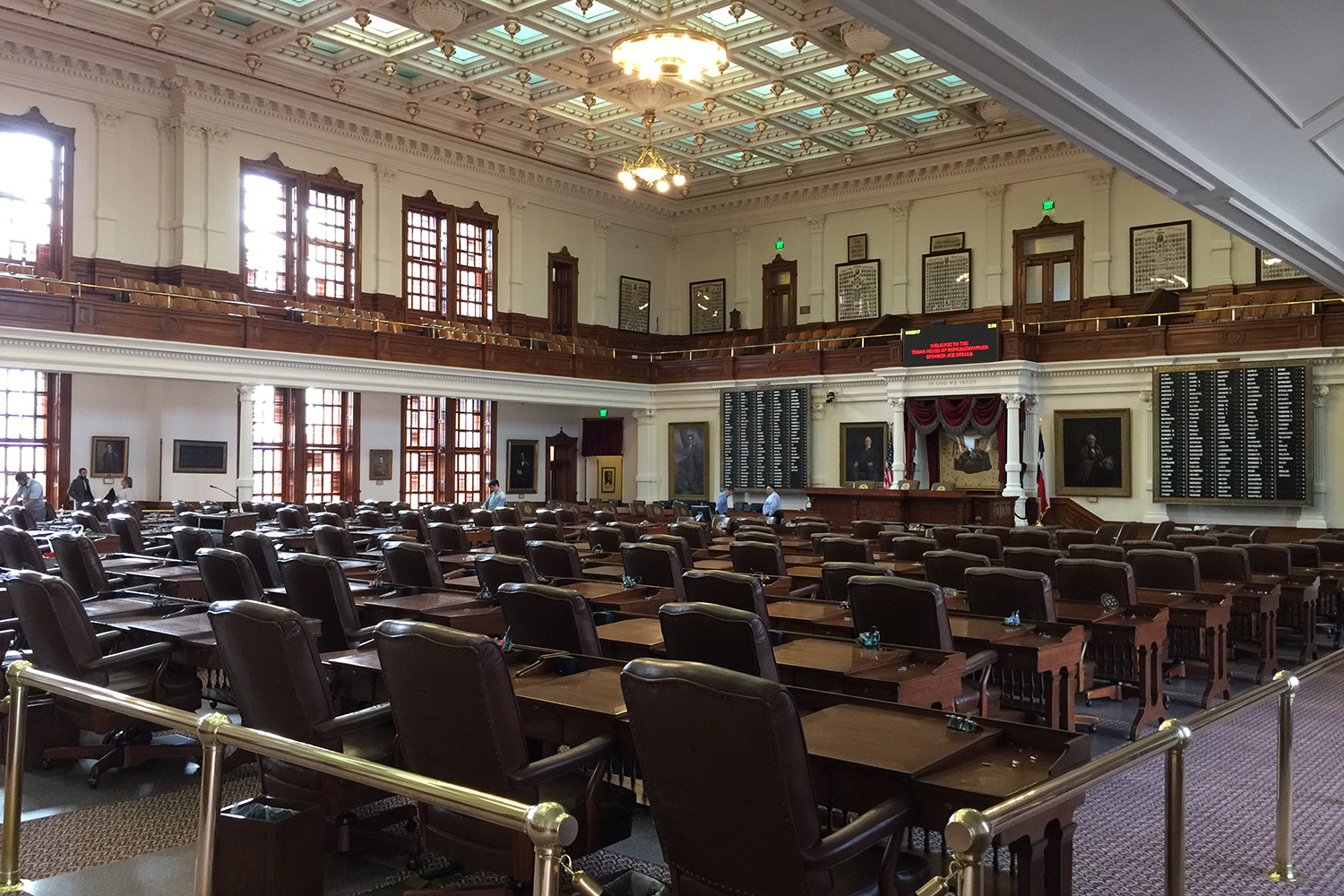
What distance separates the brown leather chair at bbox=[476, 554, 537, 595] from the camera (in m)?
5.68

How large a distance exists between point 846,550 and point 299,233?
1591 cm

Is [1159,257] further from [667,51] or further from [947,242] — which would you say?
[667,51]

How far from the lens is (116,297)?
16.2 metres

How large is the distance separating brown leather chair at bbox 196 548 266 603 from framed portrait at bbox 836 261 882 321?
65.1ft

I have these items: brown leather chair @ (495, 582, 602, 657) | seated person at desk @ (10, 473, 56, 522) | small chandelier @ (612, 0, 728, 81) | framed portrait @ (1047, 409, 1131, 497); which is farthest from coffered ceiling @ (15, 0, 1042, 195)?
brown leather chair @ (495, 582, 602, 657)

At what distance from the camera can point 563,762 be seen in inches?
112

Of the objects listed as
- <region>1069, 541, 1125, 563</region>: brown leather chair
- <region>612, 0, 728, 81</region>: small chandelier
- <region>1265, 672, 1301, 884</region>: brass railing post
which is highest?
<region>612, 0, 728, 81</region>: small chandelier

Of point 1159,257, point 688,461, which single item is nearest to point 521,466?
point 688,461

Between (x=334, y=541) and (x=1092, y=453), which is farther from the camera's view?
(x=1092, y=453)

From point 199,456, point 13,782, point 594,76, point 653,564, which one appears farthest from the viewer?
point 594,76

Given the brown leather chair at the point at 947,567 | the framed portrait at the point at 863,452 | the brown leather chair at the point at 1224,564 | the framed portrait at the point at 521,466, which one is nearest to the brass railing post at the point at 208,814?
the brown leather chair at the point at 947,567

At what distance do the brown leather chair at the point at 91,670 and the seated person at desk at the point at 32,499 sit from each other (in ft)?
31.0

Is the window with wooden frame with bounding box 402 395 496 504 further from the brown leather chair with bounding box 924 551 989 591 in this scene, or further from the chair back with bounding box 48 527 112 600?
the brown leather chair with bounding box 924 551 989 591

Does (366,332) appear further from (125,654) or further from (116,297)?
(125,654)
